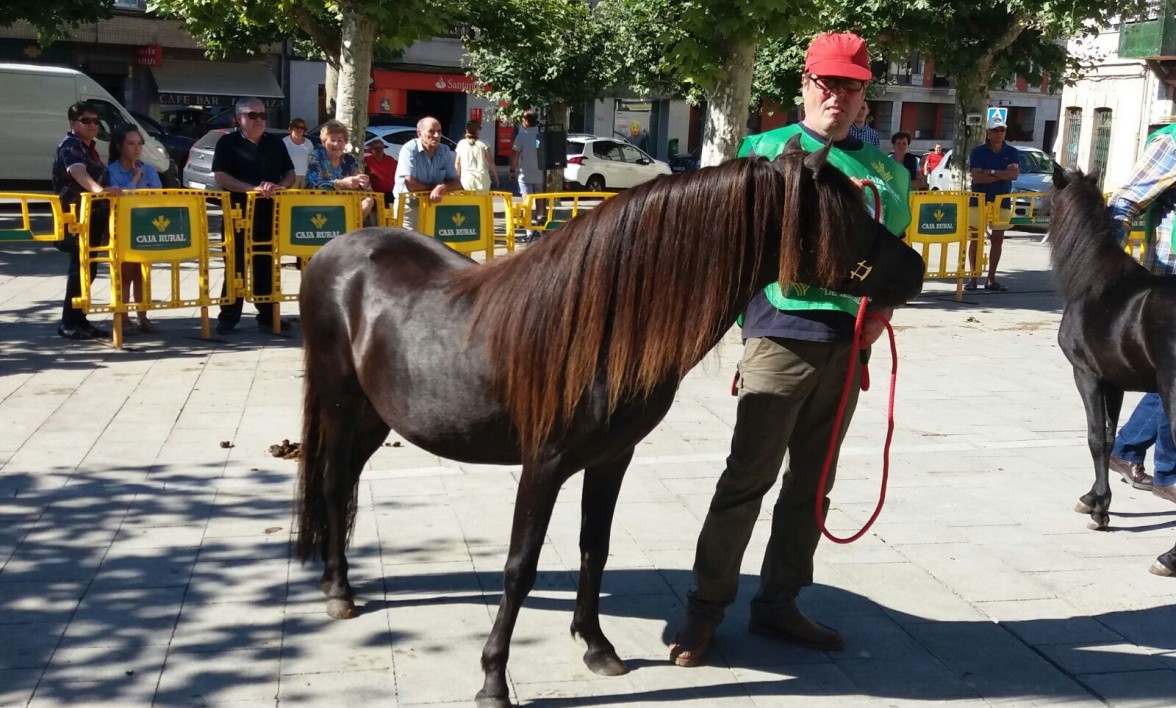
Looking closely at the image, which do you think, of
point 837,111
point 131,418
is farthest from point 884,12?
point 837,111

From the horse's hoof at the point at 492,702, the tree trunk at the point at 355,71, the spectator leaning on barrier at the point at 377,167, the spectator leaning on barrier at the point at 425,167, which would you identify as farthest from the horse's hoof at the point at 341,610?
the tree trunk at the point at 355,71

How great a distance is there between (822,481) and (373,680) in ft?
5.56

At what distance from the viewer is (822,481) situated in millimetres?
4164

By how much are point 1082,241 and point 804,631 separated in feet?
9.17

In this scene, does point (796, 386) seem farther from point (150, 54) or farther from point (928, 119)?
point (928, 119)

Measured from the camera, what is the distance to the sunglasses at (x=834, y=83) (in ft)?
12.6

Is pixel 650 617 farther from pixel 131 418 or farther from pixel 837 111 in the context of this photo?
pixel 131 418

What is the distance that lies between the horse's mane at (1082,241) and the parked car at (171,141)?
877 inches

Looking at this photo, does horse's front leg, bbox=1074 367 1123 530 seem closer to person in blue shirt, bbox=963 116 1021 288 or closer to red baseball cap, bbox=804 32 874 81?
red baseball cap, bbox=804 32 874 81

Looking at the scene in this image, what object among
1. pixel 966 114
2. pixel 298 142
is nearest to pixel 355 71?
pixel 298 142

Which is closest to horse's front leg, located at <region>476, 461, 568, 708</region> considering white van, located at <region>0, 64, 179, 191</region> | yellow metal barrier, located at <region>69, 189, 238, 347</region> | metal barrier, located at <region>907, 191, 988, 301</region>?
yellow metal barrier, located at <region>69, 189, 238, 347</region>

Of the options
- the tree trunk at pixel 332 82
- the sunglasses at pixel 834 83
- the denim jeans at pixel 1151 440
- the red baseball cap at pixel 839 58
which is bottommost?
the denim jeans at pixel 1151 440

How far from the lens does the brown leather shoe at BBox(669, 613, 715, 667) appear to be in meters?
4.16

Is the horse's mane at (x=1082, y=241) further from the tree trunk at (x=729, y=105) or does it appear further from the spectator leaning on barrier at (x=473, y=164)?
the spectator leaning on barrier at (x=473, y=164)
